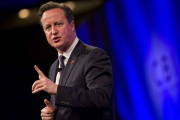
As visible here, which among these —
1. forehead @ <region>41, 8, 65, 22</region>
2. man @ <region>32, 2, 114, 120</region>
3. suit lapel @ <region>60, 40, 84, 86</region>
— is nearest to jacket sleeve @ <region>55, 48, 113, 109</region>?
man @ <region>32, 2, 114, 120</region>

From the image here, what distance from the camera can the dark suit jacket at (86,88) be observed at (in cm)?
143

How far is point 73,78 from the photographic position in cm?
158

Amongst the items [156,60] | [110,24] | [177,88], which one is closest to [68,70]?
[177,88]

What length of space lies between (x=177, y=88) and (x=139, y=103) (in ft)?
3.20

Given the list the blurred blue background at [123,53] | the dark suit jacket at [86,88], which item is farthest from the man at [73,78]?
the blurred blue background at [123,53]

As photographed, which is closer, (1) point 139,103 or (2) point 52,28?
(2) point 52,28

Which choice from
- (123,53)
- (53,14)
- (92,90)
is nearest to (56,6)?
(53,14)

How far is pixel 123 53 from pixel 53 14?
2.48 meters

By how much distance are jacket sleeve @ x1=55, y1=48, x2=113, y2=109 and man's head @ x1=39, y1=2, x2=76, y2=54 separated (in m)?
0.23

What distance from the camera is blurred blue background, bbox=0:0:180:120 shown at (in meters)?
3.02

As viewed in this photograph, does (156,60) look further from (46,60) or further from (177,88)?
(46,60)

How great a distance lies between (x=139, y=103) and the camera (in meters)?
3.75

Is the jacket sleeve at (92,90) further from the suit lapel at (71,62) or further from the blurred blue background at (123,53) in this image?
the blurred blue background at (123,53)

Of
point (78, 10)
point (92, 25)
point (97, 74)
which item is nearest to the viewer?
point (97, 74)
